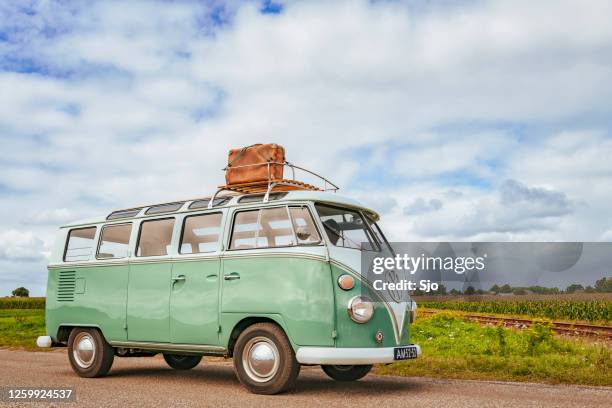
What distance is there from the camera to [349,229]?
909 centimetres

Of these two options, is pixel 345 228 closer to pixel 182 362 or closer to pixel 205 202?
pixel 205 202

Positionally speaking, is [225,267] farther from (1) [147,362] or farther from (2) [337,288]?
(1) [147,362]

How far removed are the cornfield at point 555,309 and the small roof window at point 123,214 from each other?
79.2 feet

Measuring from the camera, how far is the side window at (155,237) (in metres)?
10.3

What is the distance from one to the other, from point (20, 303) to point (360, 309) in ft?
200

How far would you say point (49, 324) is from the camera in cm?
1176

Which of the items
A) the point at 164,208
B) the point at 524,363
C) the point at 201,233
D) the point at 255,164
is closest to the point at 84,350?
the point at 164,208

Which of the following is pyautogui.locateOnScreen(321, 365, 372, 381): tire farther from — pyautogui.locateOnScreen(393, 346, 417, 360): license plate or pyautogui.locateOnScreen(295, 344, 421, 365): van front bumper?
pyautogui.locateOnScreen(295, 344, 421, 365): van front bumper

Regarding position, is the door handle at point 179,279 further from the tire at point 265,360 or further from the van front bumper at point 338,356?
the van front bumper at point 338,356

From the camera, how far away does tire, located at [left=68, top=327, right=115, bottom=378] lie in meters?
10.9

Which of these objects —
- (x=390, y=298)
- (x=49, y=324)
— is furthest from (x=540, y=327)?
(x=49, y=324)

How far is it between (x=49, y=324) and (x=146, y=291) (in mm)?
2669

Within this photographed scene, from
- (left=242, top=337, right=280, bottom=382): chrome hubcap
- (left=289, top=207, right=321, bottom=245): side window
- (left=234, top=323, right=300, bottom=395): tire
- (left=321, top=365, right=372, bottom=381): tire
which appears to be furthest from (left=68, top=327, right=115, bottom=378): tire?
(left=289, top=207, right=321, bottom=245): side window

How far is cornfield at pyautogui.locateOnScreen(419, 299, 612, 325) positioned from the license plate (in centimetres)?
2321
